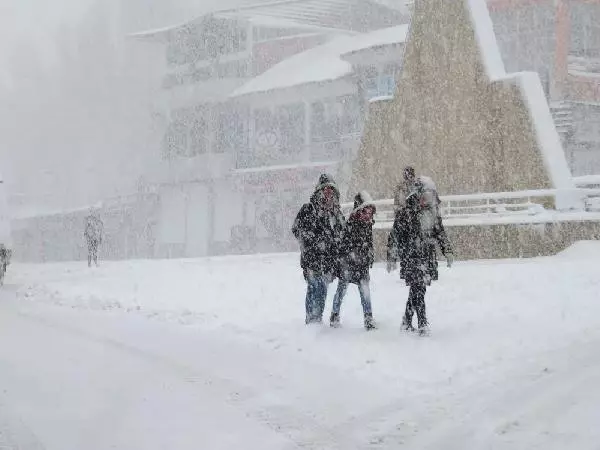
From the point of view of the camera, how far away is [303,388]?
8.32m

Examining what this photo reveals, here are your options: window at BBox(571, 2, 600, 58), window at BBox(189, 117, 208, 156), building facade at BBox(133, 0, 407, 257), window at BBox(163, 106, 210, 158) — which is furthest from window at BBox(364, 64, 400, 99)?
window at BBox(189, 117, 208, 156)

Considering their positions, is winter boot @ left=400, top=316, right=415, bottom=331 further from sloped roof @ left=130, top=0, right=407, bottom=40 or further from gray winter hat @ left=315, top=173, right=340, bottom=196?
sloped roof @ left=130, top=0, right=407, bottom=40

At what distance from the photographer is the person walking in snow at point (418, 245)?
10.4 metres

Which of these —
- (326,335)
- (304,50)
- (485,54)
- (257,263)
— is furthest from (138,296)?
(304,50)

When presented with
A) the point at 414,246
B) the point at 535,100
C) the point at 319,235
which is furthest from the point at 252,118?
the point at 414,246

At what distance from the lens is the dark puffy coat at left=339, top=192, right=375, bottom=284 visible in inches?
432

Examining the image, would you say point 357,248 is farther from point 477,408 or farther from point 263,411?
point 477,408

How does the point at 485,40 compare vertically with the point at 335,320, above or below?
above

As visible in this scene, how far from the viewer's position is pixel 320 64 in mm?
37625

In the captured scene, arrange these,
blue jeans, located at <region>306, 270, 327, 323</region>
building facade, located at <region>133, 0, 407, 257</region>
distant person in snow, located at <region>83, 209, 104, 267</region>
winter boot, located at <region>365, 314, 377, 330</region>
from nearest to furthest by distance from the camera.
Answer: winter boot, located at <region>365, 314, 377, 330</region> < blue jeans, located at <region>306, 270, 327, 323</region> < distant person in snow, located at <region>83, 209, 104, 267</region> < building facade, located at <region>133, 0, 407, 257</region>

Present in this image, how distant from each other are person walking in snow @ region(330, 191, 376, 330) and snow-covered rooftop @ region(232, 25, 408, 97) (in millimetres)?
23667

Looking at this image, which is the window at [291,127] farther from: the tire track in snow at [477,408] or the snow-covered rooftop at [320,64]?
the tire track in snow at [477,408]

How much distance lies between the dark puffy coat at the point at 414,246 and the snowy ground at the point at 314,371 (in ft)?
2.66

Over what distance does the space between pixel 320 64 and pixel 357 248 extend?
27.6 meters
